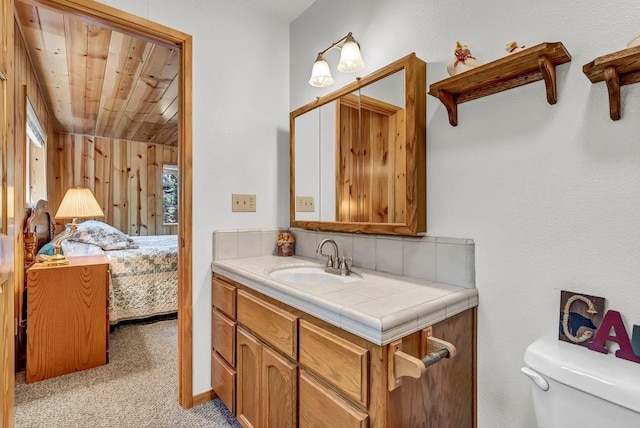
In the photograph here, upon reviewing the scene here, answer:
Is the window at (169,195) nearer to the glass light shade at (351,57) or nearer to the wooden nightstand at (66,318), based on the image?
the wooden nightstand at (66,318)

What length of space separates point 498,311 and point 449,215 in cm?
39

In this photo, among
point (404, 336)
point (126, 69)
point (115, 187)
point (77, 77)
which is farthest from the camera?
point (115, 187)

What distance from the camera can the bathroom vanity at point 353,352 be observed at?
866 mm

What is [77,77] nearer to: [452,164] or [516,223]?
[452,164]

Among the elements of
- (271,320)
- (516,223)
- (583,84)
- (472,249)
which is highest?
(583,84)

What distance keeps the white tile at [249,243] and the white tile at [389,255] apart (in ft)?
2.67

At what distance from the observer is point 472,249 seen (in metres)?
1.20

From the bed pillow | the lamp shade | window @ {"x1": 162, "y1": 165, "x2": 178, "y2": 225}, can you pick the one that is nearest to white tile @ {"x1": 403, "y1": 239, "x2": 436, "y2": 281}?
the lamp shade

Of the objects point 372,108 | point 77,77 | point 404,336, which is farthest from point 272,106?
point 77,77

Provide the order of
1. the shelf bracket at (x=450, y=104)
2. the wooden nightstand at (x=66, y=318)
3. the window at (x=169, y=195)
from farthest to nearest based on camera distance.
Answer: the window at (x=169, y=195) → the wooden nightstand at (x=66, y=318) → the shelf bracket at (x=450, y=104)

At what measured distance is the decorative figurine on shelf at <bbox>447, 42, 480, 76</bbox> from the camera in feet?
3.72

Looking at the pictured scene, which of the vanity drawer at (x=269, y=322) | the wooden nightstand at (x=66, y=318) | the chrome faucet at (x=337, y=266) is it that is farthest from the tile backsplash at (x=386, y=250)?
the wooden nightstand at (x=66, y=318)

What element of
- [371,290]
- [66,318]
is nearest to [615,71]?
[371,290]

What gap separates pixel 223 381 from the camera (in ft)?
5.50
